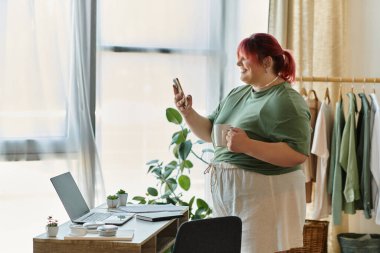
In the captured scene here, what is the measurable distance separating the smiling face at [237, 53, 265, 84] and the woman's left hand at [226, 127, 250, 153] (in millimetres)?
271

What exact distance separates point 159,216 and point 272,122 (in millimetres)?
595

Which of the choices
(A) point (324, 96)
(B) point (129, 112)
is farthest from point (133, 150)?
(A) point (324, 96)

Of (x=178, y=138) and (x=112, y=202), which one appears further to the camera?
(x=178, y=138)

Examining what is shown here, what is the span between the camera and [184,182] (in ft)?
11.7

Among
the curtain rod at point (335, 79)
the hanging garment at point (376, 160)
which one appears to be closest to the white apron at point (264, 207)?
the hanging garment at point (376, 160)

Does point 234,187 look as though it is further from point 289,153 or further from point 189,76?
point 189,76

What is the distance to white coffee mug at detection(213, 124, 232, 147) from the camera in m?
2.39

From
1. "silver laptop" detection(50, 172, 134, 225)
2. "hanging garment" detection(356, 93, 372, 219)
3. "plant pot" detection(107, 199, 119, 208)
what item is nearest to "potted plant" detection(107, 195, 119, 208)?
"plant pot" detection(107, 199, 119, 208)

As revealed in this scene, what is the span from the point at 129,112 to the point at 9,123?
72cm

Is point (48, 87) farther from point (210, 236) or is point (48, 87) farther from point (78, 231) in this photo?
point (210, 236)

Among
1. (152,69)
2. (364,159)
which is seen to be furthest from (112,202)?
(364,159)

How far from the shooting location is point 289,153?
2342 millimetres

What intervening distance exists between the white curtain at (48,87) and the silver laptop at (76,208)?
2.90 ft

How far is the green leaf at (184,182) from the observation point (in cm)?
356
